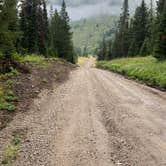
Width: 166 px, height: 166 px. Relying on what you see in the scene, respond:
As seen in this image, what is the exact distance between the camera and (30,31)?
195 feet

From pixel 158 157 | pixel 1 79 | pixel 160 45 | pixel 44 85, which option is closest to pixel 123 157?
pixel 158 157

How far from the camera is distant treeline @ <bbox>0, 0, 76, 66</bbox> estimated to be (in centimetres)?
2572

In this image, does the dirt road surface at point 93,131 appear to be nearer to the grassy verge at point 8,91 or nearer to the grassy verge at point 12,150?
the grassy verge at point 12,150

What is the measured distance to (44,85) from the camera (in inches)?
818

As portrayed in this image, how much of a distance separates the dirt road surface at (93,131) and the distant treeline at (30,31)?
8.92 meters

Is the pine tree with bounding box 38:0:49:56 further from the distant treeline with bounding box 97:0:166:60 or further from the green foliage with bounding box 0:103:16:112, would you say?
the green foliage with bounding box 0:103:16:112

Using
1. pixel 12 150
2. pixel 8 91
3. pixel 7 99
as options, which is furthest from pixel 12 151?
pixel 8 91

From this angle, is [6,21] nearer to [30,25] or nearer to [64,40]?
[30,25]

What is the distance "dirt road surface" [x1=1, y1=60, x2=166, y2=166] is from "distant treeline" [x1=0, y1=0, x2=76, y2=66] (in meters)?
8.92

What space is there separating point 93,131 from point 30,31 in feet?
165

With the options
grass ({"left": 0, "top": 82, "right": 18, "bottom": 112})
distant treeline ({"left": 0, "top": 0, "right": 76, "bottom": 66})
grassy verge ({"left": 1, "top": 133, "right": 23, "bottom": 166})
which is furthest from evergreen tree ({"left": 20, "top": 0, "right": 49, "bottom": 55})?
grassy verge ({"left": 1, "top": 133, "right": 23, "bottom": 166})

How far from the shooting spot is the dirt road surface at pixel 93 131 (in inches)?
338

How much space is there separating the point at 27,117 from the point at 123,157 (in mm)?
5056

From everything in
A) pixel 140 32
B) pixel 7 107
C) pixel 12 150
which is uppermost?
pixel 140 32
